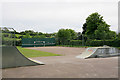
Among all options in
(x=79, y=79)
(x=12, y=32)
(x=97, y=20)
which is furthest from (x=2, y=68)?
(x=97, y=20)

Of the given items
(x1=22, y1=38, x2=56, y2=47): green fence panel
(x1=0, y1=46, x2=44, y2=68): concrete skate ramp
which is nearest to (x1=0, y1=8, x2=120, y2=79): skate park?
(x1=0, y1=46, x2=44, y2=68): concrete skate ramp

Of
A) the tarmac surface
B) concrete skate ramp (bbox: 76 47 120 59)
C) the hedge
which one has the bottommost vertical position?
the tarmac surface

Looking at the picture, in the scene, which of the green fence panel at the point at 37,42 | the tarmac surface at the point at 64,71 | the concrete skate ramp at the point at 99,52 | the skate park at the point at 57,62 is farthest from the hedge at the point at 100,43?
the tarmac surface at the point at 64,71

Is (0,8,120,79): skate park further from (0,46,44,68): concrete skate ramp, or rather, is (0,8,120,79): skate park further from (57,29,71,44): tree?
(57,29,71,44): tree

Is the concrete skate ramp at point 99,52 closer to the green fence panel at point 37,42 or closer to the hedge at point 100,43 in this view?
the hedge at point 100,43

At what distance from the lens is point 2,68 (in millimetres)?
8352

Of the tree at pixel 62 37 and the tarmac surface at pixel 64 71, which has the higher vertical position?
the tree at pixel 62 37

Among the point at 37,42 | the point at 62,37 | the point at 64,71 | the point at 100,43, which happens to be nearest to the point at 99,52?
the point at 64,71

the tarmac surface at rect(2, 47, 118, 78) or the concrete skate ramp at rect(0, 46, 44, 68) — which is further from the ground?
the concrete skate ramp at rect(0, 46, 44, 68)

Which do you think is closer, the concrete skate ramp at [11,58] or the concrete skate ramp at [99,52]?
the concrete skate ramp at [11,58]

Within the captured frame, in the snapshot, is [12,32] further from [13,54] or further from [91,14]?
[91,14]

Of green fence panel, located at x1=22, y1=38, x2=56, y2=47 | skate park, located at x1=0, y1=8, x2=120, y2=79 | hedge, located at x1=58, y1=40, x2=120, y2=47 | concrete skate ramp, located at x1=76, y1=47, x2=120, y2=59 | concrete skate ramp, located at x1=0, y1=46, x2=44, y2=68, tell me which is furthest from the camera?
green fence panel, located at x1=22, y1=38, x2=56, y2=47

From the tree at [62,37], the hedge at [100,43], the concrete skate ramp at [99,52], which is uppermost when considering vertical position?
the tree at [62,37]

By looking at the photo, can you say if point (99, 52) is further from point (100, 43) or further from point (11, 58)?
point (100, 43)
